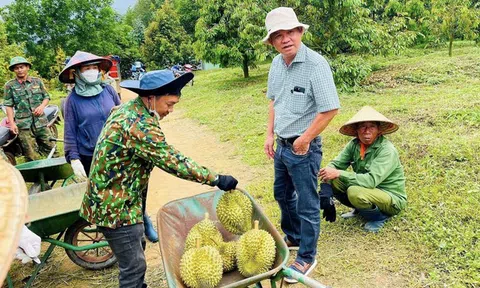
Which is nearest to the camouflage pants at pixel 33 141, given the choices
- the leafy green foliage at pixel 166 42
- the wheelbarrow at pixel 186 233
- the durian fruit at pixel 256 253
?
the wheelbarrow at pixel 186 233

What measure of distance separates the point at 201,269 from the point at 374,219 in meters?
2.15

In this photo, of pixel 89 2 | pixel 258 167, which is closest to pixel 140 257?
pixel 258 167

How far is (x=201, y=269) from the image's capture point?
7.47 ft

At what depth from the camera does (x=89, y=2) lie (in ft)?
112

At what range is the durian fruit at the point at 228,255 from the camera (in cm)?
257

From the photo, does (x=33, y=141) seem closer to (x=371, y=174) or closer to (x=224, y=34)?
(x=371, y=174)

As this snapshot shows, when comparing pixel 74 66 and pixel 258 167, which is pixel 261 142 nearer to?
pixel 258 167

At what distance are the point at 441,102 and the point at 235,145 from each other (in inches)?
161

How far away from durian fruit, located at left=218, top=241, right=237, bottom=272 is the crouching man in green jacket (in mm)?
1207

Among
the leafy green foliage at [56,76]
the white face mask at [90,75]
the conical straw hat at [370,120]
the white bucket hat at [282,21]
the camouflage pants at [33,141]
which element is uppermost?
the white bucket hat at [282,21]

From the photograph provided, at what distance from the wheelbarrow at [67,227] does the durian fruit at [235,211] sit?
1225 mm

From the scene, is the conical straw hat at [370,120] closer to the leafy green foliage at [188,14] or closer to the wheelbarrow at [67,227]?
the wheelbarrow at [67,227]

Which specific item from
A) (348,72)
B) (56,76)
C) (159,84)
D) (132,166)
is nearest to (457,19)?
(348,72)

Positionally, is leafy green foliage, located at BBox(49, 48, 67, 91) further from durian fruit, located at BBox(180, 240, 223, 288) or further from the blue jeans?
durian fruit, located at BBox(180, 240, 223, 288)
